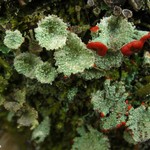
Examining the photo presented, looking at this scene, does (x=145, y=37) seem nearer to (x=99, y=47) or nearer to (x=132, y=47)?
(x=132, y=47)

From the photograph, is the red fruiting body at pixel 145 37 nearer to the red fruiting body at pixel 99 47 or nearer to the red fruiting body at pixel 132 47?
the red fruiting body at pixel 132 47

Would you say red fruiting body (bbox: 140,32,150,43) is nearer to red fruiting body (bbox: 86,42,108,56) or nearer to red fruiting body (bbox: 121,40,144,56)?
red fruiting body (bbox: 121,40,144,56)

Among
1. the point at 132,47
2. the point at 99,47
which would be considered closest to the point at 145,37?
the point at 132,47

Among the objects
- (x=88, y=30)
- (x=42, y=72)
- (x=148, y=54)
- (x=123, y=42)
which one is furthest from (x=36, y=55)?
(x=148, y=54)

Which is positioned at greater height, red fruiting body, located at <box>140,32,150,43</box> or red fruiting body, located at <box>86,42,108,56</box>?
red fruiting body, located at <box>140,32,150,43</box>

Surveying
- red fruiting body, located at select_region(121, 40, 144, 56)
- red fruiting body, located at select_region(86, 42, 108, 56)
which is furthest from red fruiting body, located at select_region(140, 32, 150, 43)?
red fruiting body, located at select_region(86, 42, 108, 56)

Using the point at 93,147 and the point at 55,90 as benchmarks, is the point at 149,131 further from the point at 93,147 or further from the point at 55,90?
the point at 55,90

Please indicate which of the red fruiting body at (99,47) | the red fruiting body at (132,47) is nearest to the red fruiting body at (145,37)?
the red fruiting body at (132,47)
